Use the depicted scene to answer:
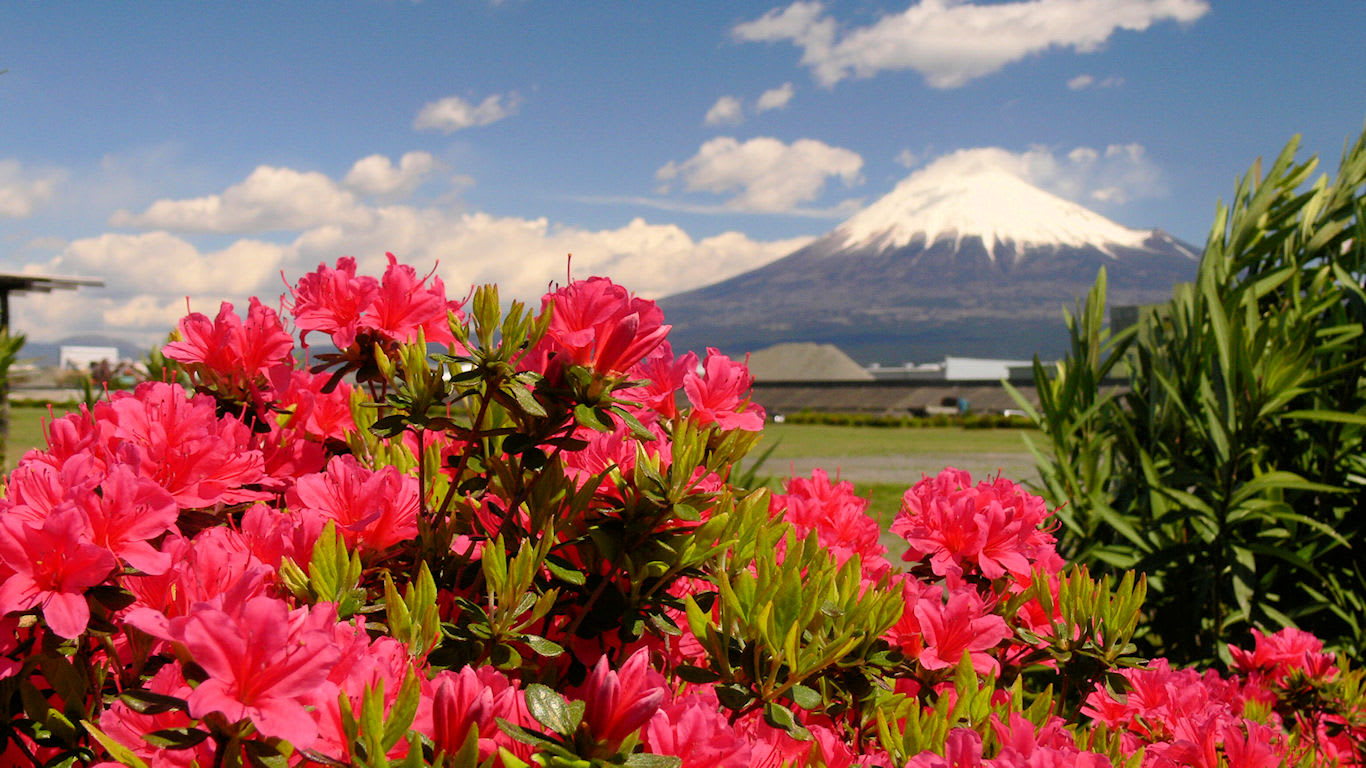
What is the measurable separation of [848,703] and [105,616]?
34.4 inches

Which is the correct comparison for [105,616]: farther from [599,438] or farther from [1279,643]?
[1279,643]

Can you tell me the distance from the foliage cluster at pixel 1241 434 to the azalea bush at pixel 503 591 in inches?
68.3

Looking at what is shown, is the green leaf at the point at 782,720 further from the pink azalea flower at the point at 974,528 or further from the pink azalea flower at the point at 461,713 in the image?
the pink azalea flower at the point at 974,528

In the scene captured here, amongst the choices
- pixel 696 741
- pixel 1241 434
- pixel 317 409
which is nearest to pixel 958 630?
pixel 696 741

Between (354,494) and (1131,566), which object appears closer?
(354,494)

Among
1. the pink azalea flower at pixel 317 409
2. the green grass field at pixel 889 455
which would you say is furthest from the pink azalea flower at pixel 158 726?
the green grass field at pixel 889 455

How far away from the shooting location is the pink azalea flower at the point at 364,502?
1.13 meters

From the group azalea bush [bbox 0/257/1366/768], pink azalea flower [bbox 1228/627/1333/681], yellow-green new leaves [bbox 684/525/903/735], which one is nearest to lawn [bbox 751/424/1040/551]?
pink azalea flower [bbox 1228/627/1333/681]

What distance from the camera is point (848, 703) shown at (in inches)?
45.1

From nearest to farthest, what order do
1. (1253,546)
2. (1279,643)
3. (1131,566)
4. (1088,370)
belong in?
(1279,643) → (1253,546) → (1131,566) → (1088,370)

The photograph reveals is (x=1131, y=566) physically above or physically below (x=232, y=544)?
below

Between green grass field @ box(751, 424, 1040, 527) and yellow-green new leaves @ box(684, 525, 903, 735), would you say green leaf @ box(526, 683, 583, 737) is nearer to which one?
yellow-green new leaves @ box(684, 525, 903, 735)

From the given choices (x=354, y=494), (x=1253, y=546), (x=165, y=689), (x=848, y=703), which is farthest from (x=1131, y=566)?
(x=165, y=689)

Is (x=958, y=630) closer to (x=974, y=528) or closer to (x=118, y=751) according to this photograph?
(x=974, y=528)
